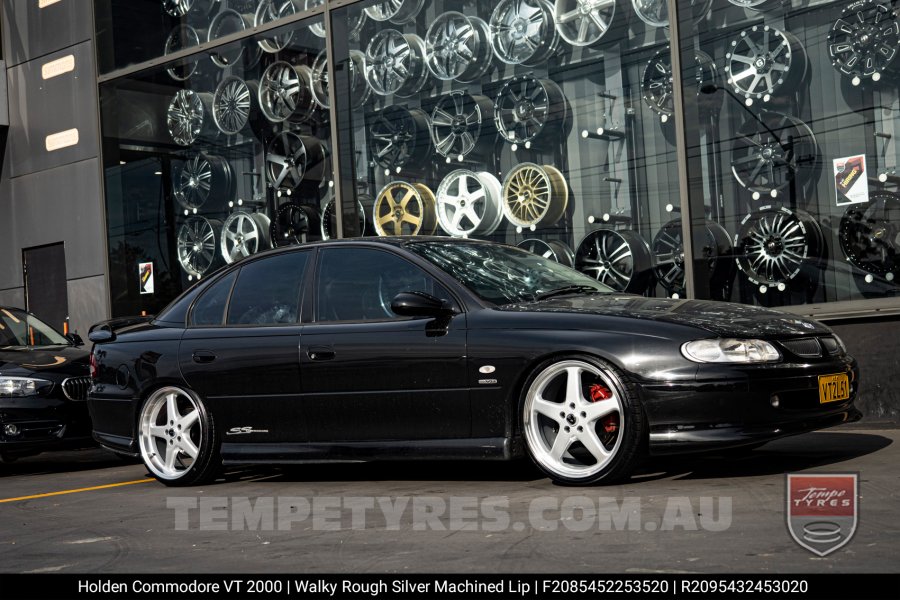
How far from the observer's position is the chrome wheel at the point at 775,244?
980cm

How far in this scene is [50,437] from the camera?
8.97 meters

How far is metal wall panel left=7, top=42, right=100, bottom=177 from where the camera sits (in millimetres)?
16062

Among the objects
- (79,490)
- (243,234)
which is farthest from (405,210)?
(79,490)

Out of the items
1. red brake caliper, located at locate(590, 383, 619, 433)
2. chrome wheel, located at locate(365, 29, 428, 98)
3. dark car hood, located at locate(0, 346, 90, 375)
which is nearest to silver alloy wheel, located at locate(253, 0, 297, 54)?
chrome wheel, located at locate(365, 29, 428, 98)

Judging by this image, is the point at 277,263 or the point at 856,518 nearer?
the point at 856,518

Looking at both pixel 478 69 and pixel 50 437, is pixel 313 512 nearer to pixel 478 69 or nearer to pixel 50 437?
pixel 50 437

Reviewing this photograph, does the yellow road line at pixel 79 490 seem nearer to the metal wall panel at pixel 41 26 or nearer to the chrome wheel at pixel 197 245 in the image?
the chrome wheel at pixel 197 245

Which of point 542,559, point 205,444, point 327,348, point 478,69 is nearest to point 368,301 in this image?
point 327,348

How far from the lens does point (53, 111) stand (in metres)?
16.5

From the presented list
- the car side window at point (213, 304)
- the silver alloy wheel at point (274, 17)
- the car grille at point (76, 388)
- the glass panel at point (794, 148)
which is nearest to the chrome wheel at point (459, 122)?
the glass panel at point (794, 148)

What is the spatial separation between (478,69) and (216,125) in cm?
406

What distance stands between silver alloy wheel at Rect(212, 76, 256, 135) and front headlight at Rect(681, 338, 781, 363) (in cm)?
948

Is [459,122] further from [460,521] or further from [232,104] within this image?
[460,521]

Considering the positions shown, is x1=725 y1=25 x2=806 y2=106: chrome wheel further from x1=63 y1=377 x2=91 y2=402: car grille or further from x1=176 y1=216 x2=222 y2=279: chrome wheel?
x1=176 y1=216 x2=222 y2=279: chrome wheel
